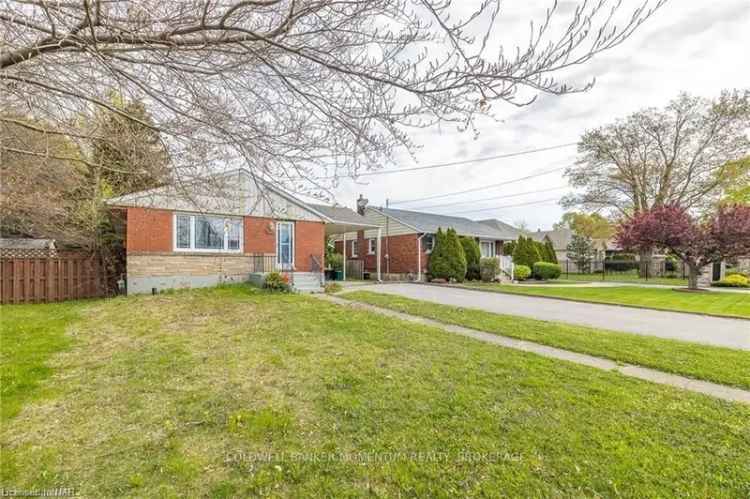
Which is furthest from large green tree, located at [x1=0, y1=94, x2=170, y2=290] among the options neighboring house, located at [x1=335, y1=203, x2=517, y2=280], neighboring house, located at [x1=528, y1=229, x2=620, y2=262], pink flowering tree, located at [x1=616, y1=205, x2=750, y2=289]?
neighboring house, located at [x1=528, y1=229, x2=620, y2=262]

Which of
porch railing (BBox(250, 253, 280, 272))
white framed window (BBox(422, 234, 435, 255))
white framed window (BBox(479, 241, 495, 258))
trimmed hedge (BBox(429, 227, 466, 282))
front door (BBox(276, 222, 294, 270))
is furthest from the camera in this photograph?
white framed window (BBox(479, 241, 495, 258))

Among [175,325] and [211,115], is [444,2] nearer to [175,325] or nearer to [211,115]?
[211,115]

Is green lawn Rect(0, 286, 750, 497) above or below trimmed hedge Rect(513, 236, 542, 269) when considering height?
below

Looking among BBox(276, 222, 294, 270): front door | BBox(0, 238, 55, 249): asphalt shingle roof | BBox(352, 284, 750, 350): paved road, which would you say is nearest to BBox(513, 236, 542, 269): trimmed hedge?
BBox(352, 284, 750, 350): paved road

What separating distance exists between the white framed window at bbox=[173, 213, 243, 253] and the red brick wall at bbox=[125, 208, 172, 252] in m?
0.28

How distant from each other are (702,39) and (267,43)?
5536 millimetres

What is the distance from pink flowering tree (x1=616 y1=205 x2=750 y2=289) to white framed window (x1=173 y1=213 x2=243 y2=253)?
57.9ft

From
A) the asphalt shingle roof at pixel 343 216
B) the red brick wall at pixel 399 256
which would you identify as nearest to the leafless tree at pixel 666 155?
the red brick wall at pixel 399 256

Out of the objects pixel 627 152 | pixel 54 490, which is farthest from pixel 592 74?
pixel 627 152

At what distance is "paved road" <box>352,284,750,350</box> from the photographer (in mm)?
6996

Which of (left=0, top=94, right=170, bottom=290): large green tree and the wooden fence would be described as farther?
the wooden fence

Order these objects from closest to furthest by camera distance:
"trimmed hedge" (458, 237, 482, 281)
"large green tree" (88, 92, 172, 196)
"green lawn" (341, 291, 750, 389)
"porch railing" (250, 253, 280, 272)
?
"large green tree" (88, 92, 172, 196)
"green lawn" (341, 291, 750, 389)
"porch railing" (250, 253, 280, 272)
"trimmed hedge" (458, 237, 482, 281)

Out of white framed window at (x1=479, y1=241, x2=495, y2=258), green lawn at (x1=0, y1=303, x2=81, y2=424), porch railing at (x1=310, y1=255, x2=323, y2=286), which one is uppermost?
white framed window at (x1=479, y1=241, x2=495, y2=258)

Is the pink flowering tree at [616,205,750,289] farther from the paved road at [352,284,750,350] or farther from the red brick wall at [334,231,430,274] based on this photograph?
the red brick wall at [334,231,430,274]
